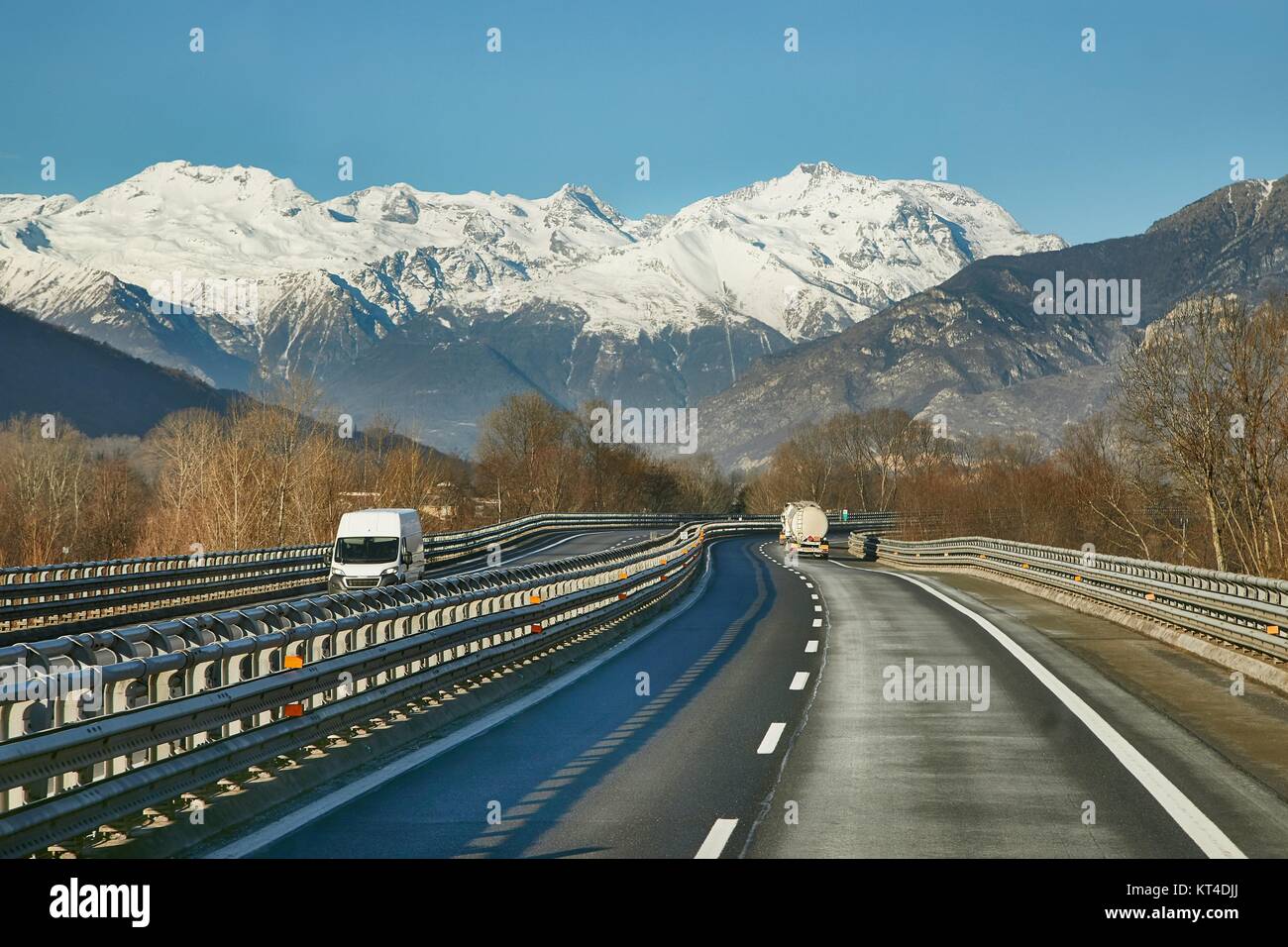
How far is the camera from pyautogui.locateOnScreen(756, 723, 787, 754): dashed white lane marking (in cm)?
1147

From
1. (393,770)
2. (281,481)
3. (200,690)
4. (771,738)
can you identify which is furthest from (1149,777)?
(281,481)

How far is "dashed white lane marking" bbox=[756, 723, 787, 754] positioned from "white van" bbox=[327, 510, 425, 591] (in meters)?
22.8

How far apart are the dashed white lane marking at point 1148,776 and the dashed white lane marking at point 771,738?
2.76 meters

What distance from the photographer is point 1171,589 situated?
68.4 feet

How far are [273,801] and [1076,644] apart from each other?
14.6 m

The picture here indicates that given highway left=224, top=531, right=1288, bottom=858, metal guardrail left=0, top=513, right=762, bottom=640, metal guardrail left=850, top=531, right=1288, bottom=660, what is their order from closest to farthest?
highway left=224, top=531, right=1288, bottom=858, metal guardrail left=850, top=531, right=1288, bottom=660, metal guardrail left=0, top=513, right=762, bottom=640

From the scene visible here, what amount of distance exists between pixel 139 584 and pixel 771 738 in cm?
2306

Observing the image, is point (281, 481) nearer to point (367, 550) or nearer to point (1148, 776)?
point (367, 550)

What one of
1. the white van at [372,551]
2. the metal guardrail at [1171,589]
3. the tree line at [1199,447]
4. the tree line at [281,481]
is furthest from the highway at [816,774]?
the tree line at [281,481]

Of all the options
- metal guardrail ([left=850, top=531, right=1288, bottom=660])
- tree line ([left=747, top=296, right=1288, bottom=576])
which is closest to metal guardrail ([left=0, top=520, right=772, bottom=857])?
metal guardrail ([left=850, top=531, right=1288, bottom=660])

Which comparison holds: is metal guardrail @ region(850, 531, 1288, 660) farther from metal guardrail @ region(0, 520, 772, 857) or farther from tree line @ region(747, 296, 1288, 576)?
metal guardrail @ region(0, 520, 772, 857)

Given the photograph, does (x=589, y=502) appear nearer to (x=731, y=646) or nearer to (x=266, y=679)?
(x=731, y=646)

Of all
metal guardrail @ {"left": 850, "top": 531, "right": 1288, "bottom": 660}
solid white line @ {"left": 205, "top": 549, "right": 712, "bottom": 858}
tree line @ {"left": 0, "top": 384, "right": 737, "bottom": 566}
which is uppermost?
tree line @ {"left": 0, "top": 384, "right": 737, "bottom": 566}

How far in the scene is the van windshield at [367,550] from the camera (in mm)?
34875
